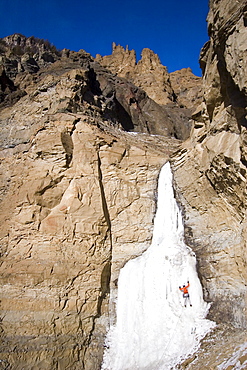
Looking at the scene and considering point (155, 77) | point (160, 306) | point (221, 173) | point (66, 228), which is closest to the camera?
point (221, 173)

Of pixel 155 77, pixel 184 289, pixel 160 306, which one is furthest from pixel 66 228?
pixel 155 77

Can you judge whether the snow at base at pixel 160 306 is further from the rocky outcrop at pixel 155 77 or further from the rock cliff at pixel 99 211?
the rocky outcrop at pixel 155 77

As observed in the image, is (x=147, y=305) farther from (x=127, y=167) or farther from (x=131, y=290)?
(x=127, y=167)

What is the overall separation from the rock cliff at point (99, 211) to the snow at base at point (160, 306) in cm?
43

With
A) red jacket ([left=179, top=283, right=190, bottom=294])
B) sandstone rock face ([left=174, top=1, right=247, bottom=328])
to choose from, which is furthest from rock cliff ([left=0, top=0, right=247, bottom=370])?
red jacket ([left=179, top=283, right=190, bottom=294])

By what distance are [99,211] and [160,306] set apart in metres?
4.88

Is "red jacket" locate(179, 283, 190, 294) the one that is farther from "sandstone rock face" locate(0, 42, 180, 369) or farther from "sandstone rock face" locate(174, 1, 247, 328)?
"sandstone rock face" locate(0, 42, 180, 369)

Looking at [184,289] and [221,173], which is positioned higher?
[221,173]

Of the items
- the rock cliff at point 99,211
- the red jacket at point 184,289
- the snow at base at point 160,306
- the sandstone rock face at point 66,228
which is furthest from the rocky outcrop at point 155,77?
the red jacket at point 184,289

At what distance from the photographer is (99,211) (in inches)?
529

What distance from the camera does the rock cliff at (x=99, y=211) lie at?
9.56 meters

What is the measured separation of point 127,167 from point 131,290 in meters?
5.95

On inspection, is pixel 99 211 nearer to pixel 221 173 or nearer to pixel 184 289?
pixel 184 289

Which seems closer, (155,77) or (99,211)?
(99,211)
